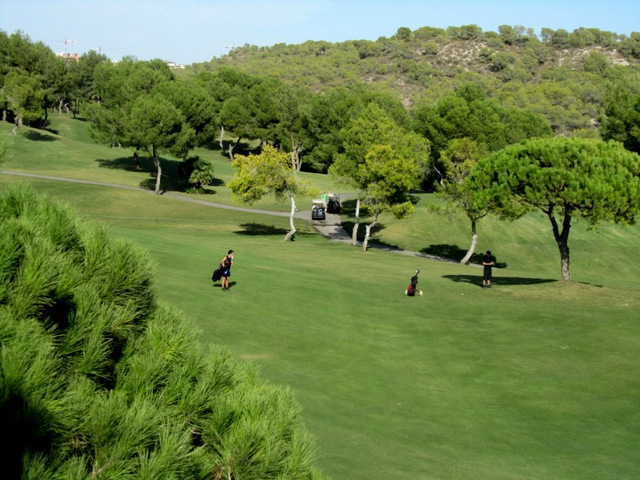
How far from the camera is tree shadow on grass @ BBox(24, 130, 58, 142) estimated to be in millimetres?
113312

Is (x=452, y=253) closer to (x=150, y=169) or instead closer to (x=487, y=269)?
(x=487, y=269)

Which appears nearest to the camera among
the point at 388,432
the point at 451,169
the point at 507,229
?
the point at 388,432

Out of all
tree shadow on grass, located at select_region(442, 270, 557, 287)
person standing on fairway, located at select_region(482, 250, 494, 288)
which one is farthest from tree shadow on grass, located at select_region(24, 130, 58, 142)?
person standing on fairway, located at select_region(482, 250, 494, 288)

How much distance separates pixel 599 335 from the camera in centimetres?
3005

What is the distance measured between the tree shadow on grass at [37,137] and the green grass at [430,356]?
71226 millimetres

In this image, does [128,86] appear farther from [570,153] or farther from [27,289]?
[27,289]

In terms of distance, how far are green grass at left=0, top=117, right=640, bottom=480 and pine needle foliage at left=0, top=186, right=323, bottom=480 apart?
6.37 metres

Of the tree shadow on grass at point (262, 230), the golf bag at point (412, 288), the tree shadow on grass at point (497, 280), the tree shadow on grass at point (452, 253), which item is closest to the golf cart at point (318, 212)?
the tree shadow on grass at point (262, 230)

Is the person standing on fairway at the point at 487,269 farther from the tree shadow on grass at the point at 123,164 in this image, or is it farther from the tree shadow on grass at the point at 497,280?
the tree shadow on grass at the point at 123,164

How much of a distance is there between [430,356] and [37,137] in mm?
103310

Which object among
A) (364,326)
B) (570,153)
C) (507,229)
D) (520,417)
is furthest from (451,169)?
(520,417)

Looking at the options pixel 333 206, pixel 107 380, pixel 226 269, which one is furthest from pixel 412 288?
pixel 333 206

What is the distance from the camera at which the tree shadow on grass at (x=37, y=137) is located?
113312mm

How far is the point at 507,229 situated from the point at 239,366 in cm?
6822
